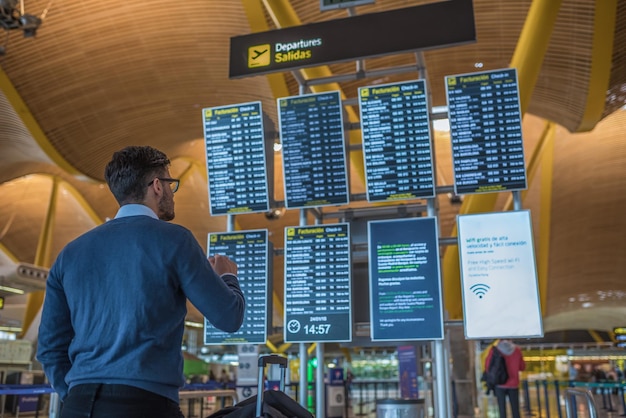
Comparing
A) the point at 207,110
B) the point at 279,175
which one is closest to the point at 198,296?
the point at 207,110

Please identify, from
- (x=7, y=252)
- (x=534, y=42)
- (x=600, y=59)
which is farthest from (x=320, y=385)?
(x=7, y=252)

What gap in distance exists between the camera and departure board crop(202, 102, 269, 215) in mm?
6719

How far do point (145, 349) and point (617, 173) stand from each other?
98.6ft

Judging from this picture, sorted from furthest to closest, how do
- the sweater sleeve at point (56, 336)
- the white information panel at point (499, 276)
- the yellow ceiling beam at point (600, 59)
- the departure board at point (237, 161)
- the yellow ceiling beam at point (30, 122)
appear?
1. the yellow ceiling beam at point (30, 122)
2. the yellow ceiling beam at point (600, 59)
3. the departure board at point (237, 161)
4. the white information panel at point (499, 276)
5. the sweater sleeve at point (56, 336)

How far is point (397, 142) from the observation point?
6.30 meters

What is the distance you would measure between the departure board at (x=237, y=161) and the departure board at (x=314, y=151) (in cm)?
29

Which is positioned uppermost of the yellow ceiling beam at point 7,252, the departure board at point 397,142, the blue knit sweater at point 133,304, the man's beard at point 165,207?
the yellow ceiling beam at point 7,252

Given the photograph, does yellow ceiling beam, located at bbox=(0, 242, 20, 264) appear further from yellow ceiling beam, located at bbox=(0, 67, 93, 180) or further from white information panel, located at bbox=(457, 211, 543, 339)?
white information panel, located at bbox=(457, 211, 543, 339)

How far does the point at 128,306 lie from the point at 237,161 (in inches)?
202

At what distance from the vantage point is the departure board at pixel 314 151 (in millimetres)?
6473

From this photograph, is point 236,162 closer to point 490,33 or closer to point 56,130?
point 490,33

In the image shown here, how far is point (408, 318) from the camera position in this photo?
568 cm

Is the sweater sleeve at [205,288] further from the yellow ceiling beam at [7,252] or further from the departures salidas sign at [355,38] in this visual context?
the yellow ceiling beam at [7,252]

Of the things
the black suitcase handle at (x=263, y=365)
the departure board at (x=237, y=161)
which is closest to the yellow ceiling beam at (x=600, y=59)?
the departure board at (x=237, y=161)
